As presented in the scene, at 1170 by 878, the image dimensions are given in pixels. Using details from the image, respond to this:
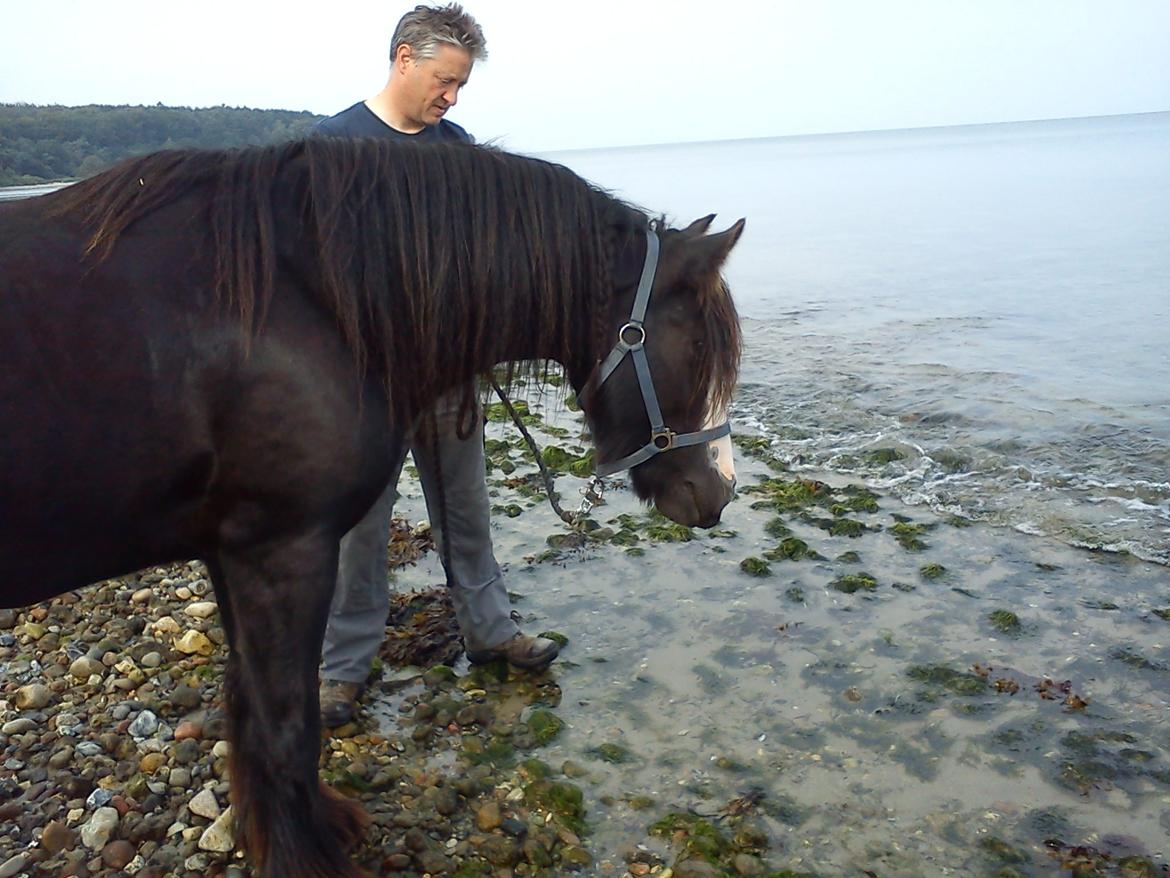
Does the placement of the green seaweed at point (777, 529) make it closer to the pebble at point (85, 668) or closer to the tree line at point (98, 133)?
the pebble at point (85, 668)

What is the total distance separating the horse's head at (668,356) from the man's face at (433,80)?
3.76ft

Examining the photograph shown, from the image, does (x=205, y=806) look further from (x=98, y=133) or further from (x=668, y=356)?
(x=98, y=133)

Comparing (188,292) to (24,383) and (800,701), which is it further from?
(800,701)

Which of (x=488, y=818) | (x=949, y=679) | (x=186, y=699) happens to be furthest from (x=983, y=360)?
(x=186, y=699)

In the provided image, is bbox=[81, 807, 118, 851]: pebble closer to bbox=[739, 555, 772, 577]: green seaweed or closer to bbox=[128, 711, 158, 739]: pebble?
bbox=[128, 711, 158, 739]: pebble

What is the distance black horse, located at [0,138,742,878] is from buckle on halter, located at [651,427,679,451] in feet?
0.17

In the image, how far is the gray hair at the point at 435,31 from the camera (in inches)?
123

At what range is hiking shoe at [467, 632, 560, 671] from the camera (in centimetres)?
390

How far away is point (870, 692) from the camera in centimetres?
381

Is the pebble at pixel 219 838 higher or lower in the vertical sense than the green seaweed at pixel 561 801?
higher

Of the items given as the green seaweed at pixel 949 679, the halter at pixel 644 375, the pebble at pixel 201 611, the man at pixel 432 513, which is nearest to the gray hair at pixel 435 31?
the man at pixel 432 513

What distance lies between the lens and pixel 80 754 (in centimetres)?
323

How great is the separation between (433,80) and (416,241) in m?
1.13

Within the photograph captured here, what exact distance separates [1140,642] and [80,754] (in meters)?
4.58
